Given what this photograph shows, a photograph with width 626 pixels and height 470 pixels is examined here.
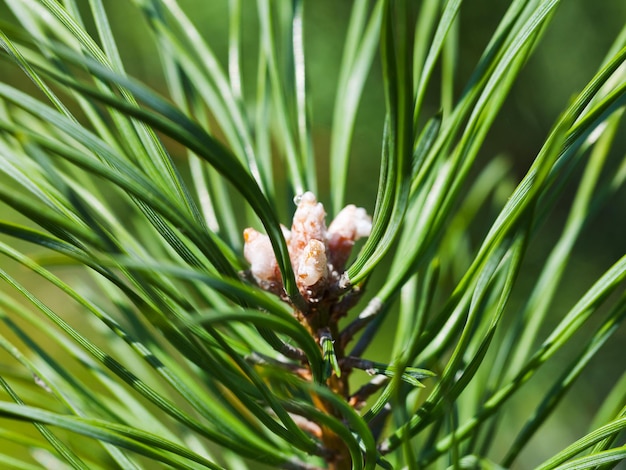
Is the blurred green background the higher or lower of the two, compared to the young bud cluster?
higher

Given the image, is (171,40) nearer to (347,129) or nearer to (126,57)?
(347,129)

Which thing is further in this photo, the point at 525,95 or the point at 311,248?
the point at 525,95

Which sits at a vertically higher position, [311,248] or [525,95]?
[525,95]

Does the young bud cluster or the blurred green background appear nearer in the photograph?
the young bud cluster
